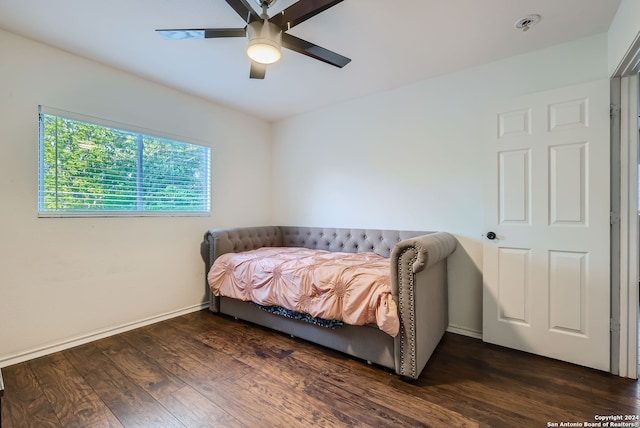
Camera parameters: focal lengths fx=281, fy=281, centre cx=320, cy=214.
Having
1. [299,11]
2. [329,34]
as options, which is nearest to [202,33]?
[299,11]

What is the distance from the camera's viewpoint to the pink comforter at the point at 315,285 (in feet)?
6.30

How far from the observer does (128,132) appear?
278 cm

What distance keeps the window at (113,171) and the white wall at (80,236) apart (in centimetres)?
8

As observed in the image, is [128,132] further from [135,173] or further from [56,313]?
[56,313]

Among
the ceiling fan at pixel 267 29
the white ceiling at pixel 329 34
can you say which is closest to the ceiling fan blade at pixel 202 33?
the ceiling fan at pixel 267 29

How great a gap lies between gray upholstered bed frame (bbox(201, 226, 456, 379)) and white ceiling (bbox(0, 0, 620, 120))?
154cm

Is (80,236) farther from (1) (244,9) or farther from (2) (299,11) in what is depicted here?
(2) (299,11)

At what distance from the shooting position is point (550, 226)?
2158 millimetres

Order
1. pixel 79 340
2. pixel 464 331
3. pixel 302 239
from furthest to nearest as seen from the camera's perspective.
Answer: pixel 302 239
pixel 464 331
pixel 79 340

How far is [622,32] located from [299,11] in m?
2.06

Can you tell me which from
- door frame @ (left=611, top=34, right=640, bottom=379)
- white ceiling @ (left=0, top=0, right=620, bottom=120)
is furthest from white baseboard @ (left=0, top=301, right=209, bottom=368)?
door frame @ (left=611, top=34, right=640, bottom=379)

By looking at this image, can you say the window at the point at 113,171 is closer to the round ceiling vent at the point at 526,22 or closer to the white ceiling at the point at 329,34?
the white ceiling at the point at 329,34

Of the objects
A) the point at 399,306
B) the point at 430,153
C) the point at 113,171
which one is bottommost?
the point at 399,306

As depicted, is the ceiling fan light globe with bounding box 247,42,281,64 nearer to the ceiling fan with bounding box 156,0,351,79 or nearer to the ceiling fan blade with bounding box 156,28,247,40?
the ceiling fan with bounding box 156,0,351,79
